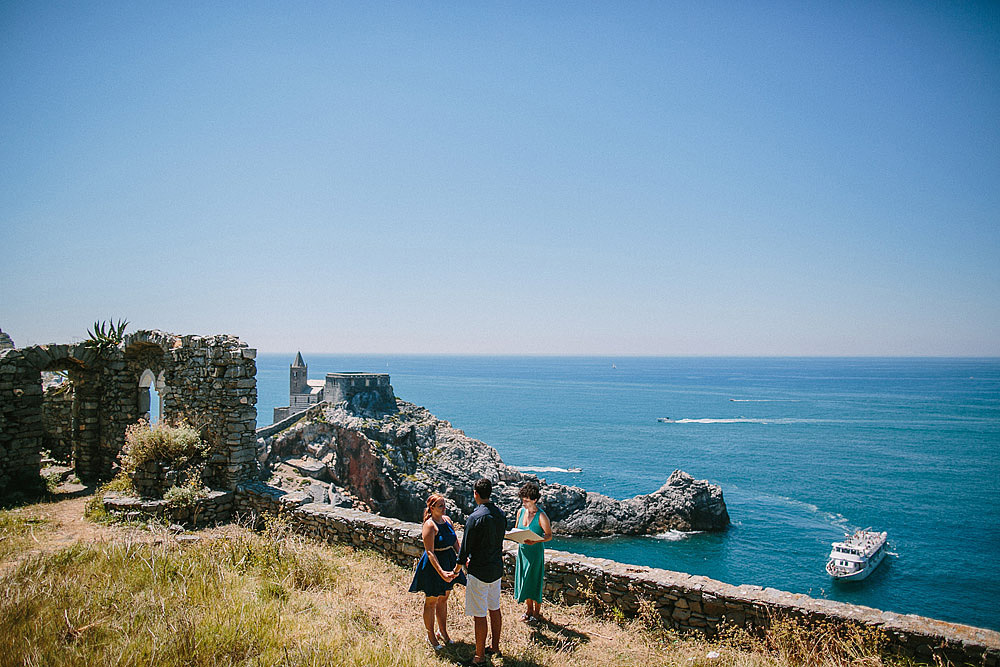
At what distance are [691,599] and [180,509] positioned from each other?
334 inches

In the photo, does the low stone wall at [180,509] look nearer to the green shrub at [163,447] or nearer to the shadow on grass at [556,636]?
the green shrub at [163,447]

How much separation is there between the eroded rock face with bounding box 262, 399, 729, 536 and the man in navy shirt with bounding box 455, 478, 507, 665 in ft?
76.6

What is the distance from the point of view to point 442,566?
205 inches

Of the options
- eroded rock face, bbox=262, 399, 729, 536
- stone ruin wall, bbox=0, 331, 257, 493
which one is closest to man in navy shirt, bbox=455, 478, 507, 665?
stone ruin wall, bbox=0, 331, 257, 493

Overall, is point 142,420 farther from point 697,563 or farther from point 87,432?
point 697,563

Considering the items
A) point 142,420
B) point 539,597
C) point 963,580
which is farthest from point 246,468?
point 963,580

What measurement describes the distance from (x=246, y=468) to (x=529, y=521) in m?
6.88

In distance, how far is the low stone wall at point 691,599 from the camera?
4969 millimetres

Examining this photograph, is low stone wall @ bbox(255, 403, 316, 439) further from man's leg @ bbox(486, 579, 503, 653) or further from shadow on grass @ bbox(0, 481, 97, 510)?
man's leg @ bbox(486, 579, 503, 653)

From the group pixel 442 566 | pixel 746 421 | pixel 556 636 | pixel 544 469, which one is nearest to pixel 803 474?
pixel 544 469

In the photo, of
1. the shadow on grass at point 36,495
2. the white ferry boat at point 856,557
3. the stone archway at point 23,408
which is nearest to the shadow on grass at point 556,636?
the shadow on grass at point 36,495

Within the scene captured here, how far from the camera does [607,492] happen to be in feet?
133

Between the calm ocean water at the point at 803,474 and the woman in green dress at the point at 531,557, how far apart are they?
24341 mm

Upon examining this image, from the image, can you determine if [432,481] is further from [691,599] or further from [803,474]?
[803,474]
